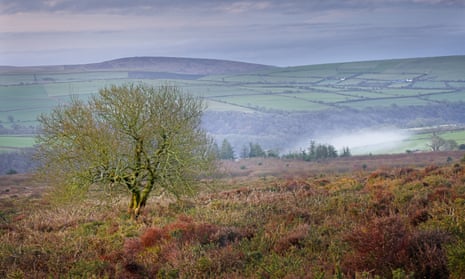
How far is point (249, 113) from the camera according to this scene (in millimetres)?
103938

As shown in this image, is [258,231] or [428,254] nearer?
[428,254]

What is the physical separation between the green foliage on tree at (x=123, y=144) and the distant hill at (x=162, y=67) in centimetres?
10864

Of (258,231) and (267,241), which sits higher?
(267,241)

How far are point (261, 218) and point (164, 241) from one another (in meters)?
3.79

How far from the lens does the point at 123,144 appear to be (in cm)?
1694

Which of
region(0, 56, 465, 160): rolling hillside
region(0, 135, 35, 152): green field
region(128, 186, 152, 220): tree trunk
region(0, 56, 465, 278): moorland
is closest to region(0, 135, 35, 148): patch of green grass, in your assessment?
region(0, 135, 35, 152): green field

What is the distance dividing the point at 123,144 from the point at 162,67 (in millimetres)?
122171

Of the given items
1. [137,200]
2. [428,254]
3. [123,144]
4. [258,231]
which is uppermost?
[123,144]

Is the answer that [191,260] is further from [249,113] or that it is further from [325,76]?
[325,76]

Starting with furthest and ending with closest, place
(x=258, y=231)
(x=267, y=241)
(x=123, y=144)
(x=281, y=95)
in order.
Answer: (x=281, y=95) < (x=123, y=144) < (x=258, y=231) < (x=267, y=241)

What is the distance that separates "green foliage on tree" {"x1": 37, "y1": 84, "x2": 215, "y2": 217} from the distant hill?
356ft

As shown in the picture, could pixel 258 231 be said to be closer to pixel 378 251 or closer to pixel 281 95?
pixel 378 251

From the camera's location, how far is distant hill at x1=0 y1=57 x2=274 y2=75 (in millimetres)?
124188

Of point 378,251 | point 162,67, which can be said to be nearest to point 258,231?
point 378,251
